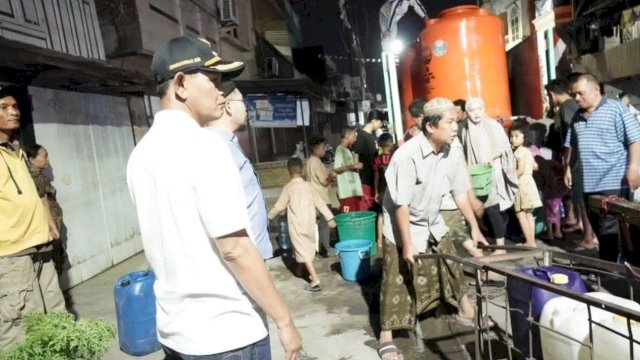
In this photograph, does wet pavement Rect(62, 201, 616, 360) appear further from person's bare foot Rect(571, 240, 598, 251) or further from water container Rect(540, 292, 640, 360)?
water container Rect(540, 292, 640, 360)

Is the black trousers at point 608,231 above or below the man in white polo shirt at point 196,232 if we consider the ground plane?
below

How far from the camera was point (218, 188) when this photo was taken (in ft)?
4.67

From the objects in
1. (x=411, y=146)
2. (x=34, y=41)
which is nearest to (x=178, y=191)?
(x=411, y=146)

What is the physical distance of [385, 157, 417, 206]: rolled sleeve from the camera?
3387 millimetres

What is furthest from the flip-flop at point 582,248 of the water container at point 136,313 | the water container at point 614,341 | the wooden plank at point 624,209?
the water container at point 136,313

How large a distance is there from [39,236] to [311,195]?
9.97 feet

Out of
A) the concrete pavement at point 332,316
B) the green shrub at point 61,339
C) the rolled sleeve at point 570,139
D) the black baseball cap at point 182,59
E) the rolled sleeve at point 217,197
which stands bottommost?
the concrete pavement at point 332,316

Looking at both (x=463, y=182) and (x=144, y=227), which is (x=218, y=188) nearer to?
(x=144, y=227)

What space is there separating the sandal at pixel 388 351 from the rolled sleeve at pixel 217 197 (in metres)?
2.55

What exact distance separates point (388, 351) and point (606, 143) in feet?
9.06

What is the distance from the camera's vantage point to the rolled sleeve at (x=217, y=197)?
1.42m

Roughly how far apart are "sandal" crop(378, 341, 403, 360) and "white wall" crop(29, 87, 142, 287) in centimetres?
484

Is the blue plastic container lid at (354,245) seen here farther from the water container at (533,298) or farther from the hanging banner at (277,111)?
the hanging banner at (277,111)

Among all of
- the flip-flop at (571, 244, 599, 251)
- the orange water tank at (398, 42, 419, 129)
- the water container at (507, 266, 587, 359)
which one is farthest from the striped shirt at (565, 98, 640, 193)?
the orange water tank at (398, 42, 419, 129)
